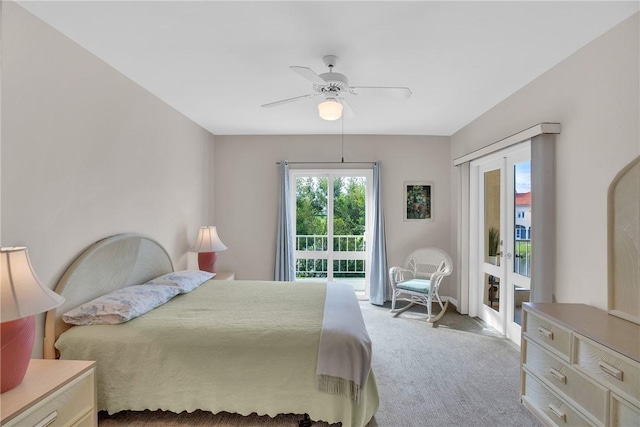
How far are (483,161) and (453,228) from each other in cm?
121

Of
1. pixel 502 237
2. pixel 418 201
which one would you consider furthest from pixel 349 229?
pixel 502 237

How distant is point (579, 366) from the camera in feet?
5.80

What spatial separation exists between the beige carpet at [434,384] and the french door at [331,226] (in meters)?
1.24

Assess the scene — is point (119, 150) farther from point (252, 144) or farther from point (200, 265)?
point (252, 144)

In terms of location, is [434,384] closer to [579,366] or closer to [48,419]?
[579,366]

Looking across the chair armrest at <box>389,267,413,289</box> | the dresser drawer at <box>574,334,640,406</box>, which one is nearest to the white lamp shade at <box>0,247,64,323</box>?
the dresser drawer at <box>574,334,640,406</box>

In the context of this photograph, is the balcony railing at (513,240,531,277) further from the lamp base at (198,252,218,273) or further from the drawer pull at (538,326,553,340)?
the lamp base at (198,252,218,273)

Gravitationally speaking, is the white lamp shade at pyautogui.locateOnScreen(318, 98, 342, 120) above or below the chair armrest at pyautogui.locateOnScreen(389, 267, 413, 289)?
above

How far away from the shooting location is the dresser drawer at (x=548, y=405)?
1.81 metres

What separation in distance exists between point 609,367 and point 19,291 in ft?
9.12

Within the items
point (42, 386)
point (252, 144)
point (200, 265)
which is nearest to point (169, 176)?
point (200, 265)

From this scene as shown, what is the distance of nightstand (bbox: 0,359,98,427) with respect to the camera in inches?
53.5

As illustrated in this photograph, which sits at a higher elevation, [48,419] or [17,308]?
[17,308]

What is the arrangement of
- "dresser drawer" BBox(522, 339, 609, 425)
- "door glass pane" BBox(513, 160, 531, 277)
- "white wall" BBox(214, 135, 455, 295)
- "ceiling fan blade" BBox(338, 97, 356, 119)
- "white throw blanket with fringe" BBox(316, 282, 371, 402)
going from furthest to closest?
"white wall" BBox(214, 135, 455, 295) → "door glass pane" BBox(513, 160, 531, 277) → "ceiling fan blade" BBox(338, 97, 356, 119) → "white throw blanket with fringe" BBox(316, 282, 371, 402) → "dresser drawer" BBox(522, 339, 609, 425)
